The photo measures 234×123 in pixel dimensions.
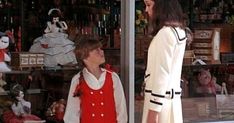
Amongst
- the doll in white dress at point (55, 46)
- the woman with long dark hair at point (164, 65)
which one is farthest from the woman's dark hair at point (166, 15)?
the doll in white dress at point (55, 46)

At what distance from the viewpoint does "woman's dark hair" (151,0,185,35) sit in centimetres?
354

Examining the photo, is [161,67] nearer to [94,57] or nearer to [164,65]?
[164,65]

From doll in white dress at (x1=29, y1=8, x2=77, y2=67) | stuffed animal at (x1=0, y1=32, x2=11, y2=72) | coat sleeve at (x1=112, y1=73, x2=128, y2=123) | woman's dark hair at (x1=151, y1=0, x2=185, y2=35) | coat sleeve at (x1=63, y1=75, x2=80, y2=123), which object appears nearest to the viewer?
woman's dark hair at (x1=151, y1=0, x2=185, y2=35)

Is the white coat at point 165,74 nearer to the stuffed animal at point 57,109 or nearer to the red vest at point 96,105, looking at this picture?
the red vest at point 96,105

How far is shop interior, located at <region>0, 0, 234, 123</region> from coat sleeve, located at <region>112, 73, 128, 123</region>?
32 cm

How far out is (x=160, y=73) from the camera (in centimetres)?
341

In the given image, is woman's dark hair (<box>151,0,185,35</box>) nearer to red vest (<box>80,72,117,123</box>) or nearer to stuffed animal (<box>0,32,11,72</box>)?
red vest (<box>80,72,117,123</box>)

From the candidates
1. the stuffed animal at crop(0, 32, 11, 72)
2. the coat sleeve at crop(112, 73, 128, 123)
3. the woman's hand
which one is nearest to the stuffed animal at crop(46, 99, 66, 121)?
the stuffed animal at crop(0, 32, 11, 72)

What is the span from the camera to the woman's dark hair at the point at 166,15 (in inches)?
139

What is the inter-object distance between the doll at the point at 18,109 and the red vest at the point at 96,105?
25.5 inches

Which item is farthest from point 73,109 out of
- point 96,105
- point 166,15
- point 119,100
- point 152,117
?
point 166,15

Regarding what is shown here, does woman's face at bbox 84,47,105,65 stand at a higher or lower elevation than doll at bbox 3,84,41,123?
higher

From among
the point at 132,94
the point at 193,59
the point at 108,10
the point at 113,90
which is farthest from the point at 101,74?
the point at 193,59

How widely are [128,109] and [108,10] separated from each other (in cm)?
84
